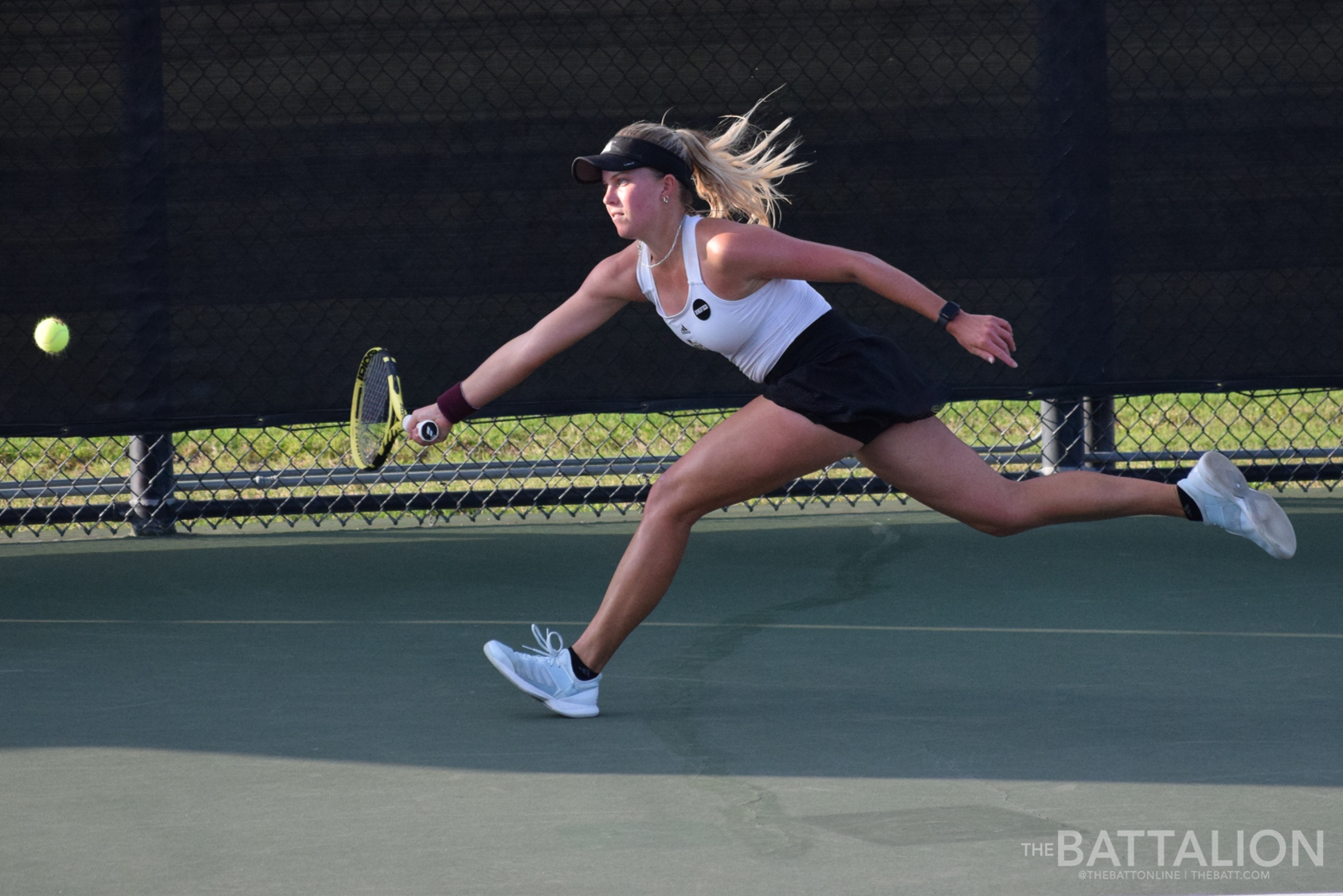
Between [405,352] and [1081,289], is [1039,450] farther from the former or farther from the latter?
[405,352]

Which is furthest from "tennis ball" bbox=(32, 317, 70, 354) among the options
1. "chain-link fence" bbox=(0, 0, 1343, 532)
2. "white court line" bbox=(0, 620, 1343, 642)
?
"white court line" bbox=(0, 620, 1343, 642)

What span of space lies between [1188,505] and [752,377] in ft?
3.21

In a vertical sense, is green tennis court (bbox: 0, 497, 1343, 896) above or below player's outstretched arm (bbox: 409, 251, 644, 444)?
below

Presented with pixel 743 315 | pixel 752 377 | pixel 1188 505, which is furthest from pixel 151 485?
pixel 1188 505

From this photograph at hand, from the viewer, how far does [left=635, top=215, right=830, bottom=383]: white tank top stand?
3.47 m

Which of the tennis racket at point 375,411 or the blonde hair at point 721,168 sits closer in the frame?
the blonde hair at point 721,168

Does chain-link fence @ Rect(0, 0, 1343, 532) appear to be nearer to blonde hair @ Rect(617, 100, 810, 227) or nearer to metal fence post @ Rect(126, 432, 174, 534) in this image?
metal fence post @ Rect(126, 432, 174, 534)

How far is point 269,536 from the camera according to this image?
576cm

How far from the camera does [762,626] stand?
4406 mm

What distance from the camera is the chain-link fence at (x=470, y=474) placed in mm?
5641

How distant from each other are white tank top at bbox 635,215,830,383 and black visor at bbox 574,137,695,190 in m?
0.11

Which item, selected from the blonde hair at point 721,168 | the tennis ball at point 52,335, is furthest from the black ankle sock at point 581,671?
the tennis ball at point 52,335

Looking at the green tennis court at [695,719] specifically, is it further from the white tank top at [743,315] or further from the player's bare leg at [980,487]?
the white tank top at [743,315]

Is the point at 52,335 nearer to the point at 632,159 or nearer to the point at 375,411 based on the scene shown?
the point at 375,411
